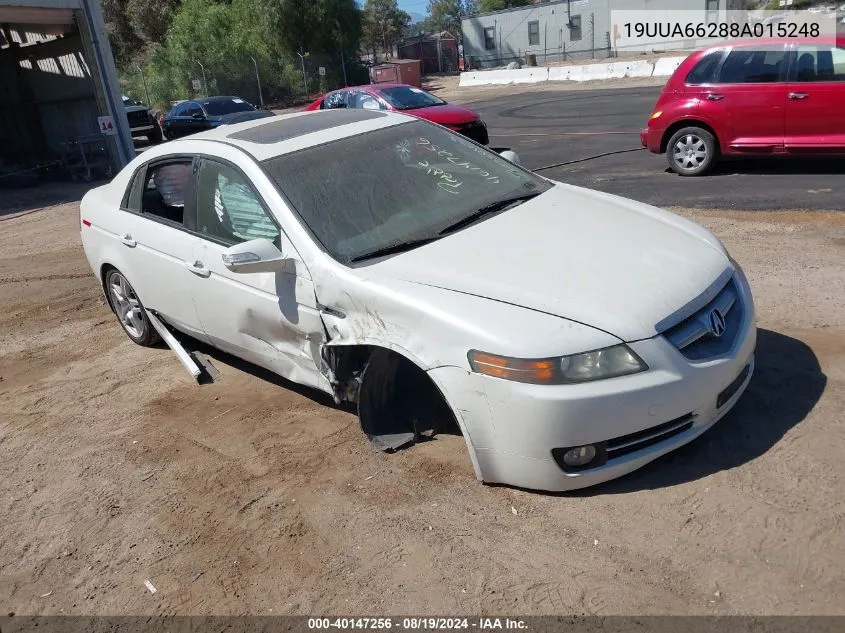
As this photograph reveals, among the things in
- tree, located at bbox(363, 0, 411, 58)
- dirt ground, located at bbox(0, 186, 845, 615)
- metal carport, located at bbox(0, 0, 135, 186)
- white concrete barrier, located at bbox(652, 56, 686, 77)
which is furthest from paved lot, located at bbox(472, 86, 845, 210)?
tree, located at bbox(363, 0, 411, 58)

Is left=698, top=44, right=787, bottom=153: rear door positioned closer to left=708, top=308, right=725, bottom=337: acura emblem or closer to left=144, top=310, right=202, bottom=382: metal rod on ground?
left=708, top=308, right=725, bottom=337: acura emblem

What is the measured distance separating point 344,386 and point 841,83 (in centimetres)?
760

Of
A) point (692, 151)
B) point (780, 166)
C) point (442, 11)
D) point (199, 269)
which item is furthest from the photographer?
point (442, 11)

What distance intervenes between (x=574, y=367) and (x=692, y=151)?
7.68 metres

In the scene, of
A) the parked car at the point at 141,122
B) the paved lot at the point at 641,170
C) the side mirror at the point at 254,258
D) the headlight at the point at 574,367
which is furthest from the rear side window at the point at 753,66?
the parked car at the point at 141,122

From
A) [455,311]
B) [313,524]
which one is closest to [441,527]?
[313,524]

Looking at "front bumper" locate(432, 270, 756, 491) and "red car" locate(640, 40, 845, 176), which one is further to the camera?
"red car" locate(640, 40, 845, 176)

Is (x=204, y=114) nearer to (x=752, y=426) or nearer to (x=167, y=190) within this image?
(x=167, y=190)

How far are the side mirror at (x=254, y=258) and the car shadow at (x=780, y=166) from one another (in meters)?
7.63

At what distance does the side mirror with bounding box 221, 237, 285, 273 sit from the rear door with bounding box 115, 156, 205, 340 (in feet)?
3.00

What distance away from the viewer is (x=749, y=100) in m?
9.06

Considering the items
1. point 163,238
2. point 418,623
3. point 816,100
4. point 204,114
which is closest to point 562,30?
point 204,114

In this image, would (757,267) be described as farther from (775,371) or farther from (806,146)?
(806,146)

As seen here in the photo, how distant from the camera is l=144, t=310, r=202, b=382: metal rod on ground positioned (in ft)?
16.8
